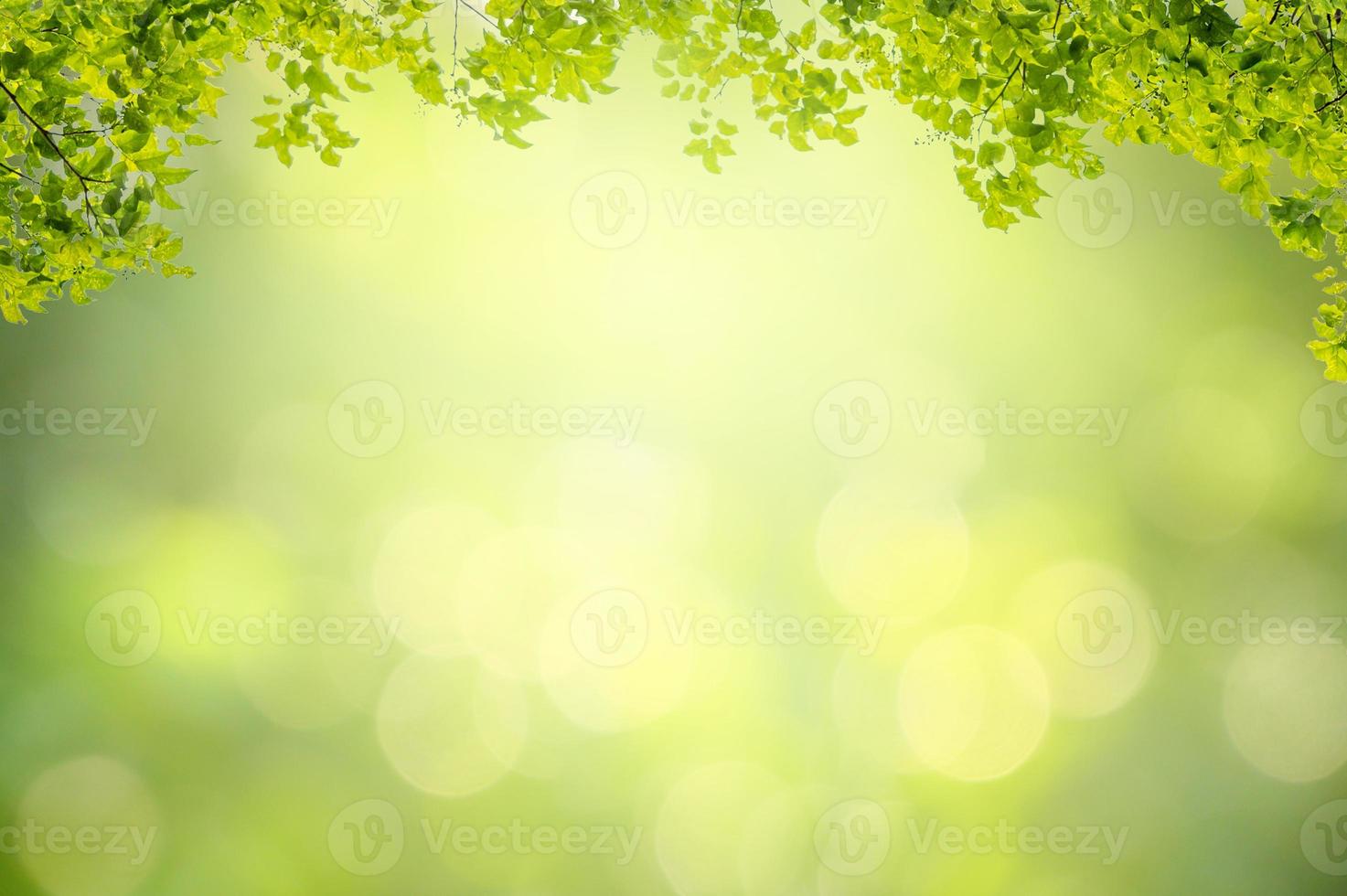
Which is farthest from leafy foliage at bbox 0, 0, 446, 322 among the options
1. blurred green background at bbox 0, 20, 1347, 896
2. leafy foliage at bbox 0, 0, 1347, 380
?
blurred green background at bbox 0, 20, 1347, 896

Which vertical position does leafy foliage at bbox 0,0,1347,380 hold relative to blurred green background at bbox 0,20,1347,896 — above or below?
above

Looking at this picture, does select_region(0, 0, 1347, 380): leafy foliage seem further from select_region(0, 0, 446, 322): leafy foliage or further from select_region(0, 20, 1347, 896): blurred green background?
select_region(0, 20, 1347, 896): blurred green background

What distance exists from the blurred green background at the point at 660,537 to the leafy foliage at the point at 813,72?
2.00 metres

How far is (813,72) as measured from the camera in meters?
1.72

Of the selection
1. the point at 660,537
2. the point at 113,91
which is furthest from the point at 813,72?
the point at 660,537

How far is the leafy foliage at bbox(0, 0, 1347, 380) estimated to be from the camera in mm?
1370

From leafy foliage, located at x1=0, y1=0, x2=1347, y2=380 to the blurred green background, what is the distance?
6.55 ft

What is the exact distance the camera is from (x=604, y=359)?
367 centimetres

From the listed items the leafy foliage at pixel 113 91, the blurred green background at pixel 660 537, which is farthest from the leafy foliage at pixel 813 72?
the blurred green background at pixel 660 537

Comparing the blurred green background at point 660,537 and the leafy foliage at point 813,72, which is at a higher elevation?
the leafy foliage at point 813,72

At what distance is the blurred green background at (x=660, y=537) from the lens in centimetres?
351

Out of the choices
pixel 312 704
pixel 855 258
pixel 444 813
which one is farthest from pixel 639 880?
pixel 855 258

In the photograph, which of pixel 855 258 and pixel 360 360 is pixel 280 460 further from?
pixel 855 258

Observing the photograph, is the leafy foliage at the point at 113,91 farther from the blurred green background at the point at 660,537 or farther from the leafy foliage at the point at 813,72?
the blurred green background at the point at 660,537
